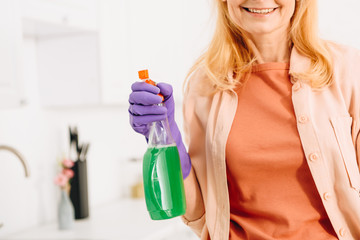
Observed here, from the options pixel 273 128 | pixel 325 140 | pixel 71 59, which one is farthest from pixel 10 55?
pixel 325 140

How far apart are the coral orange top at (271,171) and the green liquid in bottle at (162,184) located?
15 cm

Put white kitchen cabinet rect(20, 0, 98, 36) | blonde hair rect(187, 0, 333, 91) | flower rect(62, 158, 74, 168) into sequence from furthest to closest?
flower rect(62, 158, 74, 168) → white kitchen cabinet rect(20, 0, 98, 36) → blonde hair rect(187, 0, 333, 91)

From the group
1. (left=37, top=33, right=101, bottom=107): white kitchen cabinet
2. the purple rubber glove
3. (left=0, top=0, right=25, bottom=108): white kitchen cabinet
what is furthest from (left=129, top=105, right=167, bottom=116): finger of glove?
(left=37, top=33, right=101, bottom=107): white kitchen cabinet

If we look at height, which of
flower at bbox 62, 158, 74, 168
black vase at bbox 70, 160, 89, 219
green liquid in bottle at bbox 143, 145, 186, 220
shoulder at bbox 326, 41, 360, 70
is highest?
shoulder at bbox 326, 41, 360, 70

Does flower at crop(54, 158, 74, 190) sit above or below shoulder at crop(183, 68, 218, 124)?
below

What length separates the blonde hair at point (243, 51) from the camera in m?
1.08

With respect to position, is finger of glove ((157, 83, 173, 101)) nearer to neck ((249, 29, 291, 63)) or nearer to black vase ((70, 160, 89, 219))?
neck ((249, 29, 291, 63))

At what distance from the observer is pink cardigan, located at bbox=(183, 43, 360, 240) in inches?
40.1

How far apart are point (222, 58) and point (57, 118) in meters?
1.47

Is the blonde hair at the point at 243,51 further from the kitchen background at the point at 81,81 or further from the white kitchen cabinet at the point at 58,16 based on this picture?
the white kitchen cabinet at the point at 58,16

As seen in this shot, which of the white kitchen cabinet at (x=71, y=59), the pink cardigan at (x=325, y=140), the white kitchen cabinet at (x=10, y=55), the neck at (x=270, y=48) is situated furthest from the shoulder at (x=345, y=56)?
the white kitchen cabinet at (x=71, y=59)

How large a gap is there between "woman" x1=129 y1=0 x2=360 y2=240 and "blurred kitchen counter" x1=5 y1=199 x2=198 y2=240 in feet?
3.05

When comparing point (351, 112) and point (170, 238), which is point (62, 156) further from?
point (351, 112)

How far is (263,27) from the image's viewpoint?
3.43 ft
